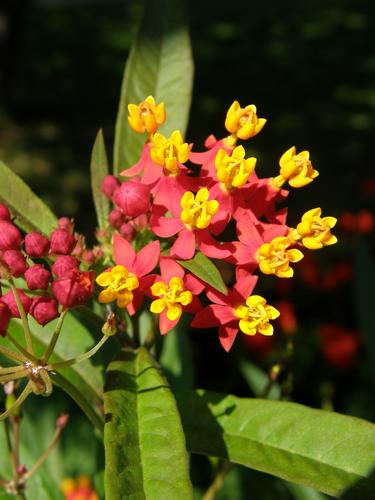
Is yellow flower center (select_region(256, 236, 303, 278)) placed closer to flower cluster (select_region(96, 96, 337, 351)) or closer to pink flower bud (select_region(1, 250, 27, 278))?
flower cluster (select_region(96, 96, 337, 351))

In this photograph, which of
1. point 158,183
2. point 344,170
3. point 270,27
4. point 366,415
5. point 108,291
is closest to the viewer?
point 108,291

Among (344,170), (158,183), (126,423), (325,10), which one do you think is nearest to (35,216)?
(158,183)

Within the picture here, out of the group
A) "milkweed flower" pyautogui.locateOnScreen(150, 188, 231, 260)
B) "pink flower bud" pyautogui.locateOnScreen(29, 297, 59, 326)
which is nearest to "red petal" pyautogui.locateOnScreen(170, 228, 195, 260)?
"milkweed flower" pyautogui.locateOnScreen(150, 188, 231, 260)

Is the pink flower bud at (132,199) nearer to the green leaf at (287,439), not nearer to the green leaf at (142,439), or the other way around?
the green leaf at (142,439)

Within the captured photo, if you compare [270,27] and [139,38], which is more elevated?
[270,27]

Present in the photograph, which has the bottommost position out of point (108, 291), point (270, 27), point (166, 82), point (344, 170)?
point (108, 291)

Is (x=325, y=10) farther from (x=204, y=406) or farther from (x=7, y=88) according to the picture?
(x=204, y=406)

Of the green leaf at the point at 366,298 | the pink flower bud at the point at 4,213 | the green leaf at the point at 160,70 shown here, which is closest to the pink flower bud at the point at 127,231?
the pink flower bud at the point at 4,213
